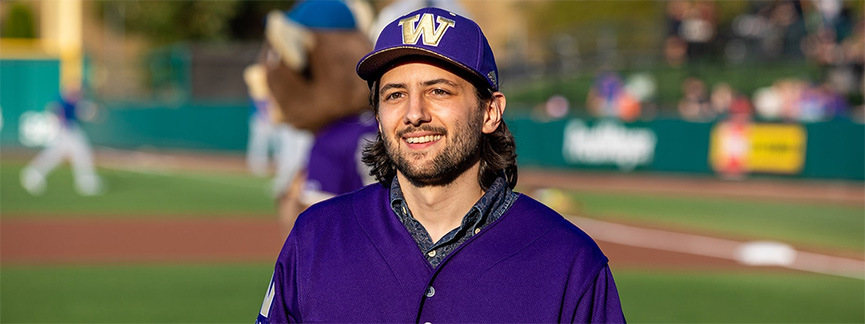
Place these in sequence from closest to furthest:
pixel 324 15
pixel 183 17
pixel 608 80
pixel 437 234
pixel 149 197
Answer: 1. pixel 437 234
2. pixel 324 15
3. pixel 149 197
4. pixel 608 80
5. pixel 183 17

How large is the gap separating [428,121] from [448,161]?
11 centimetres

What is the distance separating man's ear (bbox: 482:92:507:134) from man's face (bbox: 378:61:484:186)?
8 centimetres

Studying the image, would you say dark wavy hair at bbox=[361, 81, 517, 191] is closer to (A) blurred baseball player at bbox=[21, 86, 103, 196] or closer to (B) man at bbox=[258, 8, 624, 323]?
(B) man at bbox=[258, 8, 624, 323]

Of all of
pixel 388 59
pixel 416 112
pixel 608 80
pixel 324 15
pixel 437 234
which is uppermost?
pixel 608 80

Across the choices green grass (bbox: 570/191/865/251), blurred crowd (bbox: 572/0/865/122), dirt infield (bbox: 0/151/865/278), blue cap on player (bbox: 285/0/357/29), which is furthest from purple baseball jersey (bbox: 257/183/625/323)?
blurred crowd (bbox: 572/0/865/122)

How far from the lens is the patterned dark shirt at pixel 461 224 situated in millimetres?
2438

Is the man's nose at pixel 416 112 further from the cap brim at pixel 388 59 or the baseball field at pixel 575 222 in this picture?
the baseball field at pixel 575 222

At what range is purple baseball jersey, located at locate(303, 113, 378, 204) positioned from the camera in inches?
178

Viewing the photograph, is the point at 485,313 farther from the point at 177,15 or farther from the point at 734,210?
the point at 177,15

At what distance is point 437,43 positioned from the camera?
7.80ft

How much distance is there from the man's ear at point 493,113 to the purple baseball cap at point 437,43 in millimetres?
72

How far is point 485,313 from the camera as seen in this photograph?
2.35 metres

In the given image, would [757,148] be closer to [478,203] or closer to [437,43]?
[478,203]

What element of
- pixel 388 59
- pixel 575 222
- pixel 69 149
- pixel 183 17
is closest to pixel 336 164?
pixel 388 59
